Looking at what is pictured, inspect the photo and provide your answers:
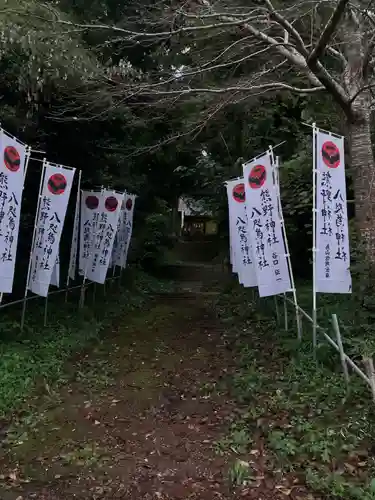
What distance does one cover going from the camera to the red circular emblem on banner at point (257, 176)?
8070 millimetres

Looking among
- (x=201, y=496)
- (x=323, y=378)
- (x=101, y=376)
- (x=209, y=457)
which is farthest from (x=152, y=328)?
(x=201, y=496)

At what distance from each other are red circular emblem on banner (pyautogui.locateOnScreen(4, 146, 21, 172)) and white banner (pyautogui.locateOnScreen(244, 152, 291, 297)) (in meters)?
3.71

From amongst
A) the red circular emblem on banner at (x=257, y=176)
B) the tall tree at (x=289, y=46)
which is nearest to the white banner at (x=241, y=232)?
the tall tree at (x=289, y=46)

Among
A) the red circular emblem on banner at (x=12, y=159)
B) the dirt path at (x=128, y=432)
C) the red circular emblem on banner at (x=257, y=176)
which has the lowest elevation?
the dirt path at (x=128, y=432)

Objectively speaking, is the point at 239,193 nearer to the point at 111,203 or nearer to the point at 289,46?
the point at 111,203

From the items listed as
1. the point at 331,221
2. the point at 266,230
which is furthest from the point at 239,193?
the point at 331,221

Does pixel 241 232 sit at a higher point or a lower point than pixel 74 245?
higher

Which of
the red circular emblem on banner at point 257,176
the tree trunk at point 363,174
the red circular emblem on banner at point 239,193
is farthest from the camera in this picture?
the red circular emblem on banner at point 239,193

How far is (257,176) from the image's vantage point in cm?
818

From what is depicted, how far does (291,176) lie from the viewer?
11.5m

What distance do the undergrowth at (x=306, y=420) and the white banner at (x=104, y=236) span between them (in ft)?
14.7

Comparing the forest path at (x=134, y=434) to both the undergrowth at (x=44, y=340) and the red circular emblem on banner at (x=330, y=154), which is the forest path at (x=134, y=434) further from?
the red circular emblem on banner at (x=330, y=154)

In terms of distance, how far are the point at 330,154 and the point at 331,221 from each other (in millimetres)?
939

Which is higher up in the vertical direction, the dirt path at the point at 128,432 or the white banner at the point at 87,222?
the white banner at the point at 87,222
